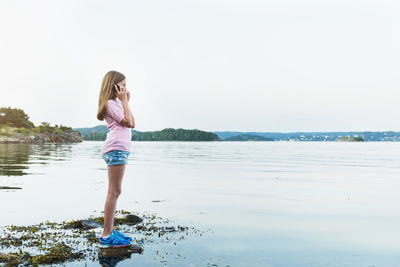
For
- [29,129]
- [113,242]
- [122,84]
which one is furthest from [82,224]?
[29,129]

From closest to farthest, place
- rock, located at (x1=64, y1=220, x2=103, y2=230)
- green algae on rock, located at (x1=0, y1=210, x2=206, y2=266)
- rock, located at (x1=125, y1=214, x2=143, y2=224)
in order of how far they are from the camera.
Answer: green algae on rock, located at (x1=0, y1=210, x2=206, y2=266) → rock, located at (x1=64, y1=220, x2=103, y2=230) → rock, located at (x1=125, y1=214, x2=143, y2=224)

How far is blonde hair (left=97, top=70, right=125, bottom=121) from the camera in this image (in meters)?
7.02

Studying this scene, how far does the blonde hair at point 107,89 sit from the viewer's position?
23.0 ft

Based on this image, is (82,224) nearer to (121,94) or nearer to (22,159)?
(121,94)

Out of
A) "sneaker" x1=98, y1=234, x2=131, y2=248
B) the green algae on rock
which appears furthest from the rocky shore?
"sneaker" x1=98, y1=234, x2=131, y2=248

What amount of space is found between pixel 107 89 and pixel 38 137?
130m

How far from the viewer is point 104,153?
7078mm

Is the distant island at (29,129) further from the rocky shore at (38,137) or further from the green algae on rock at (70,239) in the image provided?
the green algae on rock at (70,239)

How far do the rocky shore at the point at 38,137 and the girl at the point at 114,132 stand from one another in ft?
371

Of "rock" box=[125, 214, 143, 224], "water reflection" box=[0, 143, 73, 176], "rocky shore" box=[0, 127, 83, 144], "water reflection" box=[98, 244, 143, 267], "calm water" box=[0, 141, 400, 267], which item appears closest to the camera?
"water reflection" box=[98, 244, 143, 267]

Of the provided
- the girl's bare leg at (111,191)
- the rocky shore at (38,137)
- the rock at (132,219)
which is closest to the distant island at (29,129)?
the rocky shore at (38,137)

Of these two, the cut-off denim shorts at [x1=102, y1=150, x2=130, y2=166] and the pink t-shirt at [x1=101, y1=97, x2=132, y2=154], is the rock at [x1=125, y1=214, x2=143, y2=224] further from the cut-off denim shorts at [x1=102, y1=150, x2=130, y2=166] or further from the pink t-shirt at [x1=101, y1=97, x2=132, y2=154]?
the pink t-shirt at [x1=101, y1=97, x2=132, y2=154]

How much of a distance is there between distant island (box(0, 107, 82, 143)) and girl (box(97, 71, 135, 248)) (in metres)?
120

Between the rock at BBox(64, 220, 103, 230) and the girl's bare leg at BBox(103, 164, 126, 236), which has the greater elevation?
the girl's bare leg at BBox(103, 164, 126, 236)
